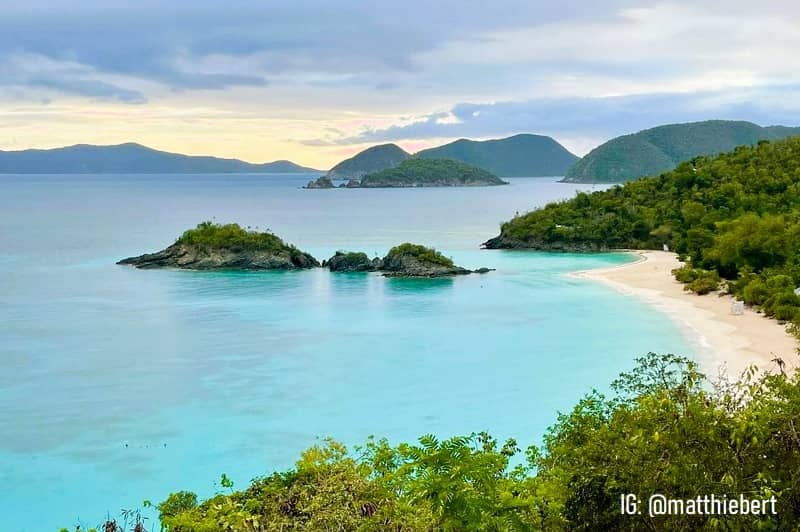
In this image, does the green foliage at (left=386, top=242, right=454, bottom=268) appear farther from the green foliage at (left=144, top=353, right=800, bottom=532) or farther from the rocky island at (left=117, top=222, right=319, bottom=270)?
the green foliage at (left=144, top=353, right=800, bottom=532)

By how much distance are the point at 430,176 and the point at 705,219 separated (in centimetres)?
14573

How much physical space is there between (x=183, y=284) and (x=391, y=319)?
47.0ft

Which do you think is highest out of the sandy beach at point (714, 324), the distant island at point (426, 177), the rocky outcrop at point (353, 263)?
the distant island at point (426, 177)

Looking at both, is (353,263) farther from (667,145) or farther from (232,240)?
(667,145)

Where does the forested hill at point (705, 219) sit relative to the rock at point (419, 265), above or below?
above

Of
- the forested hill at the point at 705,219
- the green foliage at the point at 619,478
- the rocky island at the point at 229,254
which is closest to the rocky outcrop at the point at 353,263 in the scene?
the rocky island at the point at 229,254

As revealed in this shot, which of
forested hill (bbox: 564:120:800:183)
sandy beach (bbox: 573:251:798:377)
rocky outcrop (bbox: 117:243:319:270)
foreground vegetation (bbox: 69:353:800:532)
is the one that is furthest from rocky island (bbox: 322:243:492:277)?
forested hill (bbox: 564:120:800:183)

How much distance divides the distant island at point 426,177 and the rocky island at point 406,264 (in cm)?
14226

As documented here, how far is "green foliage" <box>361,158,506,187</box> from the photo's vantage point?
18800 centimetres

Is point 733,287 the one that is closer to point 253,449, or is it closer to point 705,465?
point 253,449

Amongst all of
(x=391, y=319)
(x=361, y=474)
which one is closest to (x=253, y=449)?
(x=361, y=474)

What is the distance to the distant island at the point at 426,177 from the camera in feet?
617

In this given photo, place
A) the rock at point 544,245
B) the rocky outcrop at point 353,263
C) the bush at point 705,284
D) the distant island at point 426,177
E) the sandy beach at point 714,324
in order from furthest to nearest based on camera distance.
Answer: the distant island at point 426,177, the rock at point 544,245, the rocky outcrop at point 353,263, the bush at point 705,284, the sandy beach at point 714,324

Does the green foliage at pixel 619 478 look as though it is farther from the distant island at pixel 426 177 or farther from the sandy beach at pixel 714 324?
the distant island at pixel 426 177
